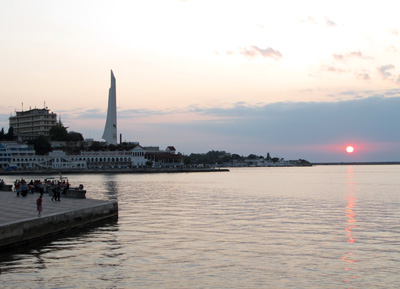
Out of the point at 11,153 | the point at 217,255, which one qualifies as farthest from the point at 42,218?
the point at 11,153

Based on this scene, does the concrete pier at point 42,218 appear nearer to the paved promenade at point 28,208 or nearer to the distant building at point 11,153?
the paved promenade at point 28,208

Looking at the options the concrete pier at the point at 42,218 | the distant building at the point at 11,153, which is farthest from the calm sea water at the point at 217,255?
the distant building at the point at 11,153

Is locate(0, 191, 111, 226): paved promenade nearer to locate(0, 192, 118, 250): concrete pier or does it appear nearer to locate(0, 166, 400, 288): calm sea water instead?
locate(0, 192, 118, 250): concrete pier

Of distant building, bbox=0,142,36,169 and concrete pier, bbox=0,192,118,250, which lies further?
distant building, bbox=0,142,36,169

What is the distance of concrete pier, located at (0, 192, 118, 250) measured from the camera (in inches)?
862

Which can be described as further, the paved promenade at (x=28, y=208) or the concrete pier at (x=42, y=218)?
the paved promenade at (x=28, y=208)

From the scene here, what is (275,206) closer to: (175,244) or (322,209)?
(322,209)

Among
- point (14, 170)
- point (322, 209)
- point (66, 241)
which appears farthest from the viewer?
point (14, 170)

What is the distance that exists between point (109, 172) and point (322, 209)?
481 ft

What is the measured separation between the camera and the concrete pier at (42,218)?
21.9 meters

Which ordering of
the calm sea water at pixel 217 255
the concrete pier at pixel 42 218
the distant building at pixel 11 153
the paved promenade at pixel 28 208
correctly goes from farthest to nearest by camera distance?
the distant building at pixel 11 153, the paved promenade at pixel 28 208, the concrete pier at pixel 42 218, the calm sea water at pixel 217 255

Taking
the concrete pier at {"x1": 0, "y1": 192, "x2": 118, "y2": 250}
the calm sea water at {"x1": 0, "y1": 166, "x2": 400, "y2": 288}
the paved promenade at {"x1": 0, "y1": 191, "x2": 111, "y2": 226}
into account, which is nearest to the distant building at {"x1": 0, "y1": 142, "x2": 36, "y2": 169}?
the paved promenade at {"x1": 0, "y1": 191, "x2": 111, "y2": 226}

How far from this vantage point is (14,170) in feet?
572

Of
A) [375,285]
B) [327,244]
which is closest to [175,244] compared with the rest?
[327,244]
